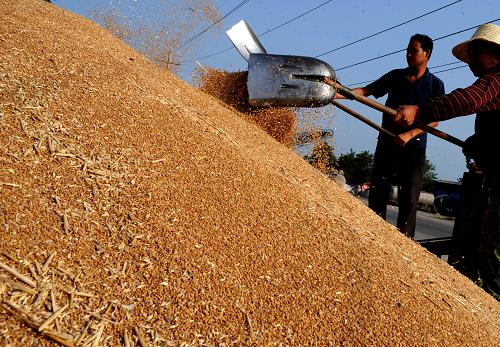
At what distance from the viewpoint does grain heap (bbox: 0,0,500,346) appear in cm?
129

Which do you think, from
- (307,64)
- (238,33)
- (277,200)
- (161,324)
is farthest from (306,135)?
(161,324)

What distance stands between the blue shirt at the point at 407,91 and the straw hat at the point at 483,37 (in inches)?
22.1

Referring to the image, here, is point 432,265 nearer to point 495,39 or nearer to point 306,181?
point 306,181

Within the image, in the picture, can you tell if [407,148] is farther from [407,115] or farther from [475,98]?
[475,98]

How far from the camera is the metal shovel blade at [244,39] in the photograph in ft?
13.0

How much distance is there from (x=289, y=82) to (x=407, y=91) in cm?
92

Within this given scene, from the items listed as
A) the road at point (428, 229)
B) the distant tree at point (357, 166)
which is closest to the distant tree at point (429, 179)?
the distant tree at point (357, 166)

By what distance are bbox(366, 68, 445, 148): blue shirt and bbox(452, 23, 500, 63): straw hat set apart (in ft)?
1.84

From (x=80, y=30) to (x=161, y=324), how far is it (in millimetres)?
2593

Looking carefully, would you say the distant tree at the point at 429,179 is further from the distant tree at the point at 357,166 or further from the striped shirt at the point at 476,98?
the striped shirt at the point at 476,98

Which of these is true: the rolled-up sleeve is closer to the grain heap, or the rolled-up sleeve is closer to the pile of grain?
the grain heap

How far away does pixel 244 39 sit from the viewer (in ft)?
13.2

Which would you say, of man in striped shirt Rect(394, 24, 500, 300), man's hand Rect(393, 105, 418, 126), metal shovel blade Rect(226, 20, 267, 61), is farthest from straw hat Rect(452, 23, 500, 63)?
metal shovel blade Rect(226, 20, 267, 61)

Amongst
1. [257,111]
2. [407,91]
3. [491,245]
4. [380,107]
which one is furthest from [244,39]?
[491,245]
